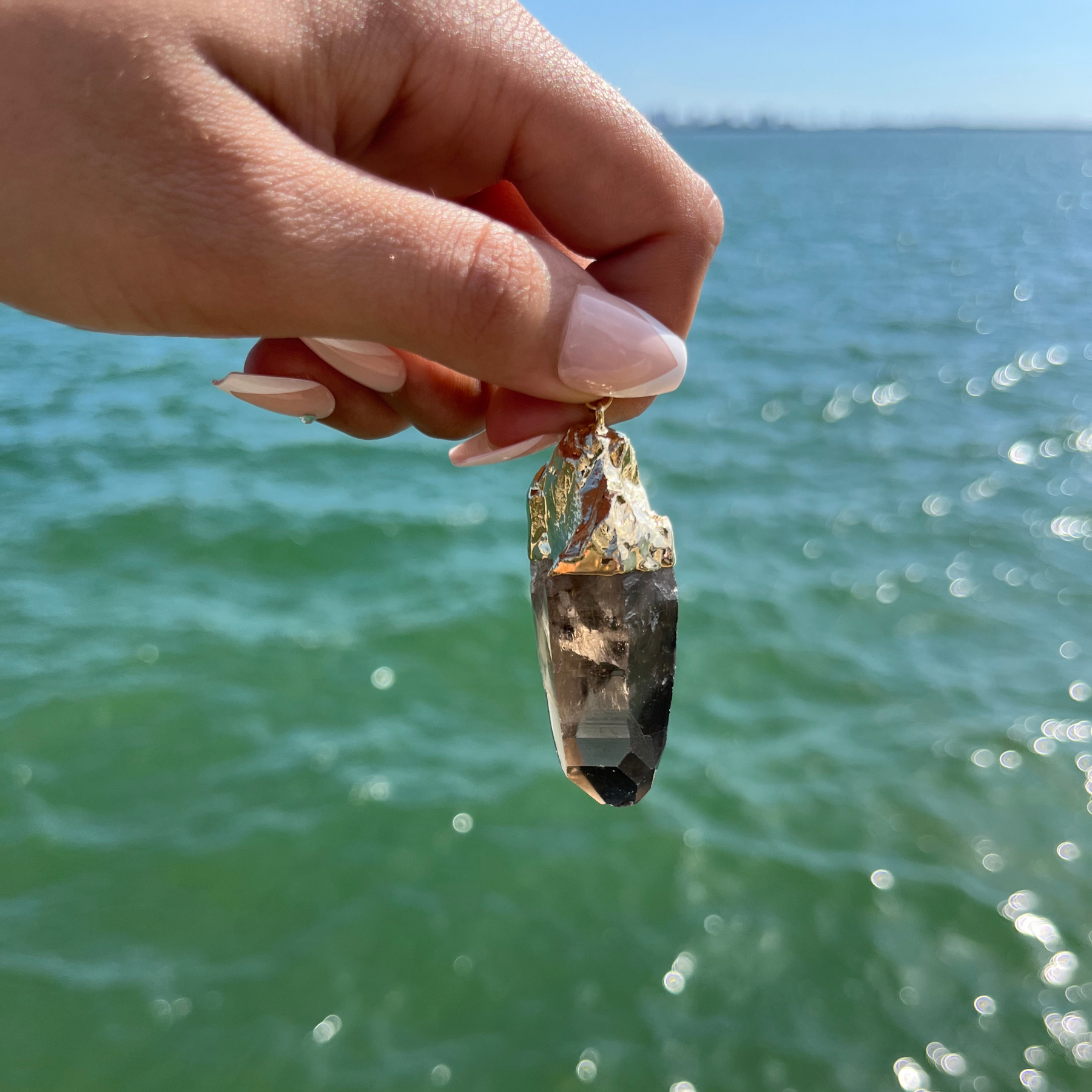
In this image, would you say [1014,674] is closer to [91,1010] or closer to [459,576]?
[459,576]

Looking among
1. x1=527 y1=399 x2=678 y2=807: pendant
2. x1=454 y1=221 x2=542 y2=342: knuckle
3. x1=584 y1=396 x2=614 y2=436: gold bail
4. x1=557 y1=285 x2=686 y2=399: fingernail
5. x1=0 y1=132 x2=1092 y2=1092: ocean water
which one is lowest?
x1=0 y1=132 x2=1092 y2=1092: ocean water

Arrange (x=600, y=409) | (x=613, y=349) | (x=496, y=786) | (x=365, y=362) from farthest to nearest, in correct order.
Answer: (x=496, y=786) → (x=365, y=362) → (x=600, y=409) → (x=613, y=349)

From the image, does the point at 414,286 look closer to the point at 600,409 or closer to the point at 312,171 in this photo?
the point at 312,171

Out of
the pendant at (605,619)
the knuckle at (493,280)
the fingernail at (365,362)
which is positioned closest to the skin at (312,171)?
the knuckle at (493,280)

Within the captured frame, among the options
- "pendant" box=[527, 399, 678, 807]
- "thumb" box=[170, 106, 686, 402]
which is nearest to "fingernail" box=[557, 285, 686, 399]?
"thumb" box=[170, 106, 686, 402]

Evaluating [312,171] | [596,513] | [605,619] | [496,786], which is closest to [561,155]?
[312,171]


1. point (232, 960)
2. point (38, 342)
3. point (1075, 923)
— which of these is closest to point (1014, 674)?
point (1075, 923)

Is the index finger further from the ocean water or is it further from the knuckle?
the ocean water
